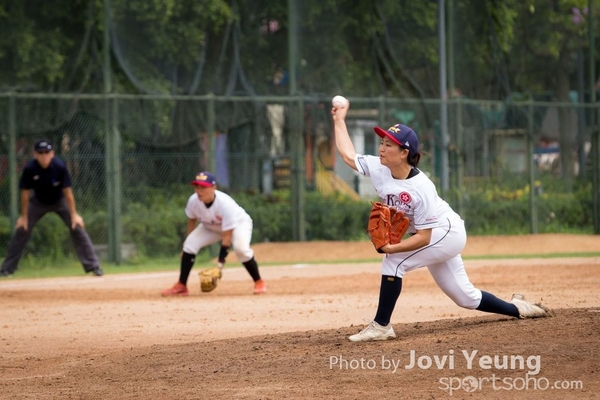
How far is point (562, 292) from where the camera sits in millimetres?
11430

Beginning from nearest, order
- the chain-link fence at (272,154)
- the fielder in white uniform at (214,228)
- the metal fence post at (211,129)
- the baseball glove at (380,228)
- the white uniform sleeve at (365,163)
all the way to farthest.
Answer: the baseball glove at (380,228) → the white uniform sleeve at (365,163) → the fielder in white uniform at (214,228) → the chain-link fence at (272,154) → the metal fence post at (211,129)

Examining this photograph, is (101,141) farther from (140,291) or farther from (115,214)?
(140,291)

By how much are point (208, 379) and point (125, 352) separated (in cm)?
157

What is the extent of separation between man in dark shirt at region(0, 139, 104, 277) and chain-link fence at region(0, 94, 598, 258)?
2157mm

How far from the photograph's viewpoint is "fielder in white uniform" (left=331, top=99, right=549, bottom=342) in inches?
290

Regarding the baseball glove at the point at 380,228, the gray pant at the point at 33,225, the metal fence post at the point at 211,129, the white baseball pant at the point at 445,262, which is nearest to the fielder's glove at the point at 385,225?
the baseball glove at the point at 380,228

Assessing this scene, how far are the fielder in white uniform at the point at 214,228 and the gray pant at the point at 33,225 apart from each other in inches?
111

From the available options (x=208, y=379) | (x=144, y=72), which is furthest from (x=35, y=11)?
(x=208, y=379)

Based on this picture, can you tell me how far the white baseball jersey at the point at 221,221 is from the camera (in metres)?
12.1

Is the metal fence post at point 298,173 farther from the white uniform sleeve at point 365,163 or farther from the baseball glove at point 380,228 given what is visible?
the baseball glove at point 380,228

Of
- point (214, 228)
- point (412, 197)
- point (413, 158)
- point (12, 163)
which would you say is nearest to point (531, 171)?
point (12, 163)

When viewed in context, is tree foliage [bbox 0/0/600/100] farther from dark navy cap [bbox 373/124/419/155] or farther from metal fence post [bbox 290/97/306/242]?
dark navy cap [bbox 373/124/419/155]

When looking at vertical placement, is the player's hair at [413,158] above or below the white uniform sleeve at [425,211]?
above

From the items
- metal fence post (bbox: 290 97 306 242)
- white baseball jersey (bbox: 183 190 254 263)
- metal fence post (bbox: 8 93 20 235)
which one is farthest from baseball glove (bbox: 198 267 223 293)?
metal fence post (bbox: 290 97 306 242)
